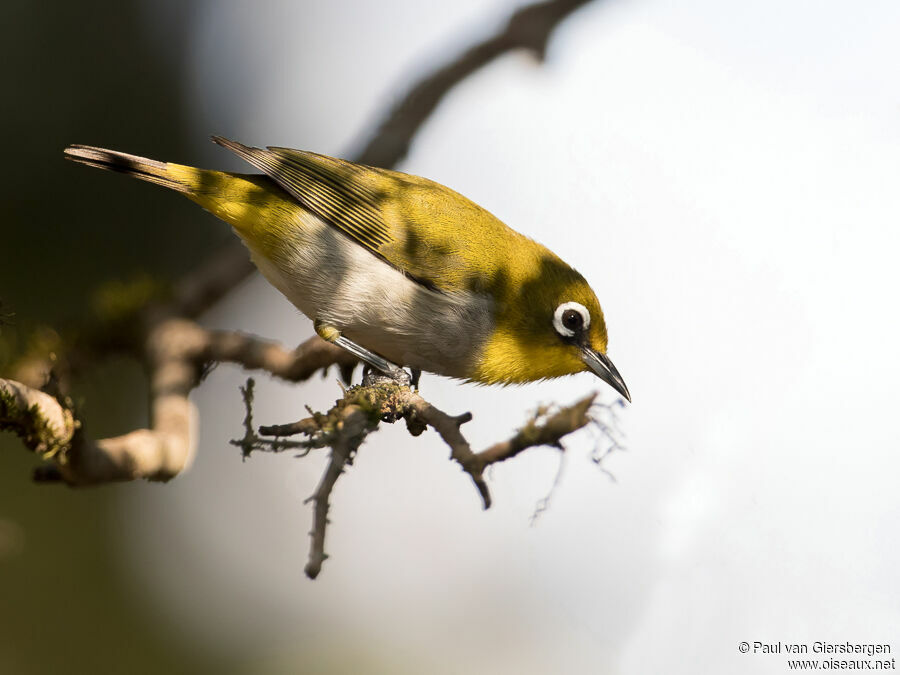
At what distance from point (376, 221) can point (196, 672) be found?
6.01 metres

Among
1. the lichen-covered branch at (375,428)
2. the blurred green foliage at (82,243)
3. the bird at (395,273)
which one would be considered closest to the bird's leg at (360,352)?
the bird at (395,273)

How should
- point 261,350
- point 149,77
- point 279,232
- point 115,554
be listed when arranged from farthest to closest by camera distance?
1. point 149,77
2. point 115,554
3. point 261,350
4. point 279,232

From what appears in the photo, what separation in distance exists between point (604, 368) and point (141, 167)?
8.18 feet

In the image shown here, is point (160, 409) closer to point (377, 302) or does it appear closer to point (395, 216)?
point (377, 302)

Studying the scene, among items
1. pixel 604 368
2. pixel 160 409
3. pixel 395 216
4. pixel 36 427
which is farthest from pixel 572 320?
pixel 36 427

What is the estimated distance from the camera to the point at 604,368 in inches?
156

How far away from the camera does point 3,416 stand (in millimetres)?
2686

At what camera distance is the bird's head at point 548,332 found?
152 inches

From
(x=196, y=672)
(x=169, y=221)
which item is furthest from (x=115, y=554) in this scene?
(x=169, y=221)

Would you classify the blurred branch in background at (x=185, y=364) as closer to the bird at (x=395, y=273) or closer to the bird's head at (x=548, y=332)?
the bird at (x=395, y=273)

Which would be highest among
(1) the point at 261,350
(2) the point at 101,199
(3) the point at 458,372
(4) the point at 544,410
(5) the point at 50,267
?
(4) the point at 544,410

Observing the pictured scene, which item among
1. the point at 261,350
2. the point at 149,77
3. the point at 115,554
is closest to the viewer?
the point at 261,350

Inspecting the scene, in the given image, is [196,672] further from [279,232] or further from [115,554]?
[279,232]

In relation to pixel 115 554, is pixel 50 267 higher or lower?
→ higher
